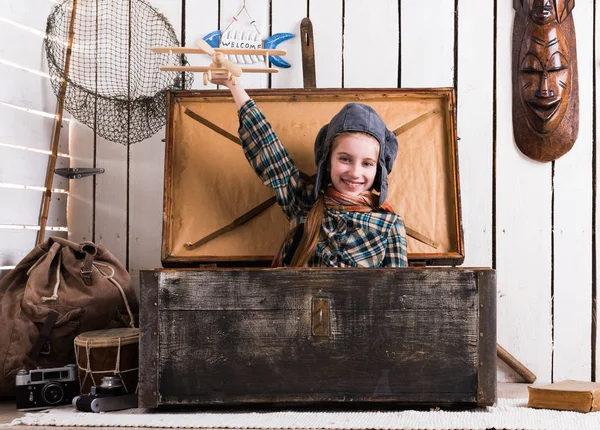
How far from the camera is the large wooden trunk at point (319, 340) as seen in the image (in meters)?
1.70

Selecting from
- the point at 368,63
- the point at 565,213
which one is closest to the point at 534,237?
the point at 565,213

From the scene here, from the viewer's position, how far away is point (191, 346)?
1702 mm

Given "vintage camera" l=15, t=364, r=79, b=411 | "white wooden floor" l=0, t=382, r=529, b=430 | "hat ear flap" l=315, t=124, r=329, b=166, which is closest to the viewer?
"white wooden floor" l=0, t=382, r=529, b=430

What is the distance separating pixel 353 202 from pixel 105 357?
31.7 inches

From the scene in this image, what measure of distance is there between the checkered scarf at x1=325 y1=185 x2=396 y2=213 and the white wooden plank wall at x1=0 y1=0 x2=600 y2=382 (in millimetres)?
590

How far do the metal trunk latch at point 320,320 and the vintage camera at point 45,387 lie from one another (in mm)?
715

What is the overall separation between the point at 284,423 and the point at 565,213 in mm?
1384

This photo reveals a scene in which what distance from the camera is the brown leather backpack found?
77.5 inches

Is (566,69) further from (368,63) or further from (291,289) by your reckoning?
(291,289)

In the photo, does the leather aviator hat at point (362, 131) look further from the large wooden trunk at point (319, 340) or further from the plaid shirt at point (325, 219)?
the large wooden trunk at point (319, 340)

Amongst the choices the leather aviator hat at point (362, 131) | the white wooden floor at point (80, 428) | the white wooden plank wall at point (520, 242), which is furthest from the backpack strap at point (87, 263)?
the white wooden plank wall at point (520, 242)

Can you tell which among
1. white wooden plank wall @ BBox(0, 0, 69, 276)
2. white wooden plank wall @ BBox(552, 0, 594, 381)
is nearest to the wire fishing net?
white wooden plank wall @ BBox(0, 0, 69, 276)

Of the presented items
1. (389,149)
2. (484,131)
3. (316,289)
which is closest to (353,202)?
(389,149)

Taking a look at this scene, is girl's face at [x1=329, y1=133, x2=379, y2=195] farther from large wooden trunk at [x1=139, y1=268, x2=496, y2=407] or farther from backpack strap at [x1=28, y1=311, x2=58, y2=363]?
backpack strap at [x1=28, y1=311, x2=58, y2=363]
